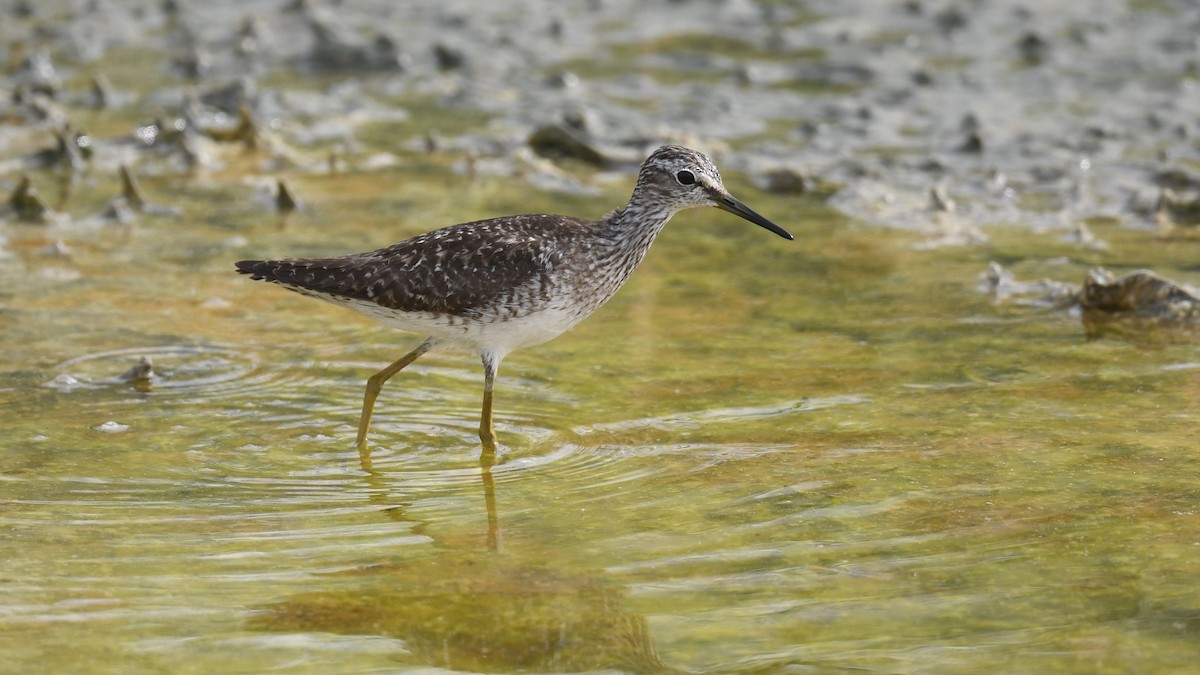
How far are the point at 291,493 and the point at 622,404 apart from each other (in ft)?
6.99

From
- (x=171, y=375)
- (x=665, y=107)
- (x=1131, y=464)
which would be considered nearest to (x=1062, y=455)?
(x=1131, y=464)

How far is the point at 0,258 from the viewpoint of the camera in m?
11.7

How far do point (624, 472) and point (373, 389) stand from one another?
5.65 feet

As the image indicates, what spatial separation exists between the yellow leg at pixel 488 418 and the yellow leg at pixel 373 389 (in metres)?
0.44

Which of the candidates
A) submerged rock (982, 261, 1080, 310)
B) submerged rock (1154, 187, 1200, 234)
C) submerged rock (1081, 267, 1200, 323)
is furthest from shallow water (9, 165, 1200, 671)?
submerged rock (1154, 187, 1200, 234)

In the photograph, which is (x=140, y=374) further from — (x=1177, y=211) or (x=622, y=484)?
(x=1177, y=211)

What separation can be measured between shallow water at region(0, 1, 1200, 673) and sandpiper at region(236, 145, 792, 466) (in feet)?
1.60

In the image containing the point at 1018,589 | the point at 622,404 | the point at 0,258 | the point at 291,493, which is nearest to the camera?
the point at 1018,589

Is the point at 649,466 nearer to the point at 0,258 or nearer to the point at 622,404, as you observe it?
the point at 622,404

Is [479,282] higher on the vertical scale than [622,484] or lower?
higher

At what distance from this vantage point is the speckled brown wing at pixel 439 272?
868 centimetres

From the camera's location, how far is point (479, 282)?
28.6 ft

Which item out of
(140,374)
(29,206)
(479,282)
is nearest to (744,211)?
(479,282)

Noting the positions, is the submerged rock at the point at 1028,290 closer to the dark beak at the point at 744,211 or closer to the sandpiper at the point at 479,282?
the dark beak at the point at 744,211
